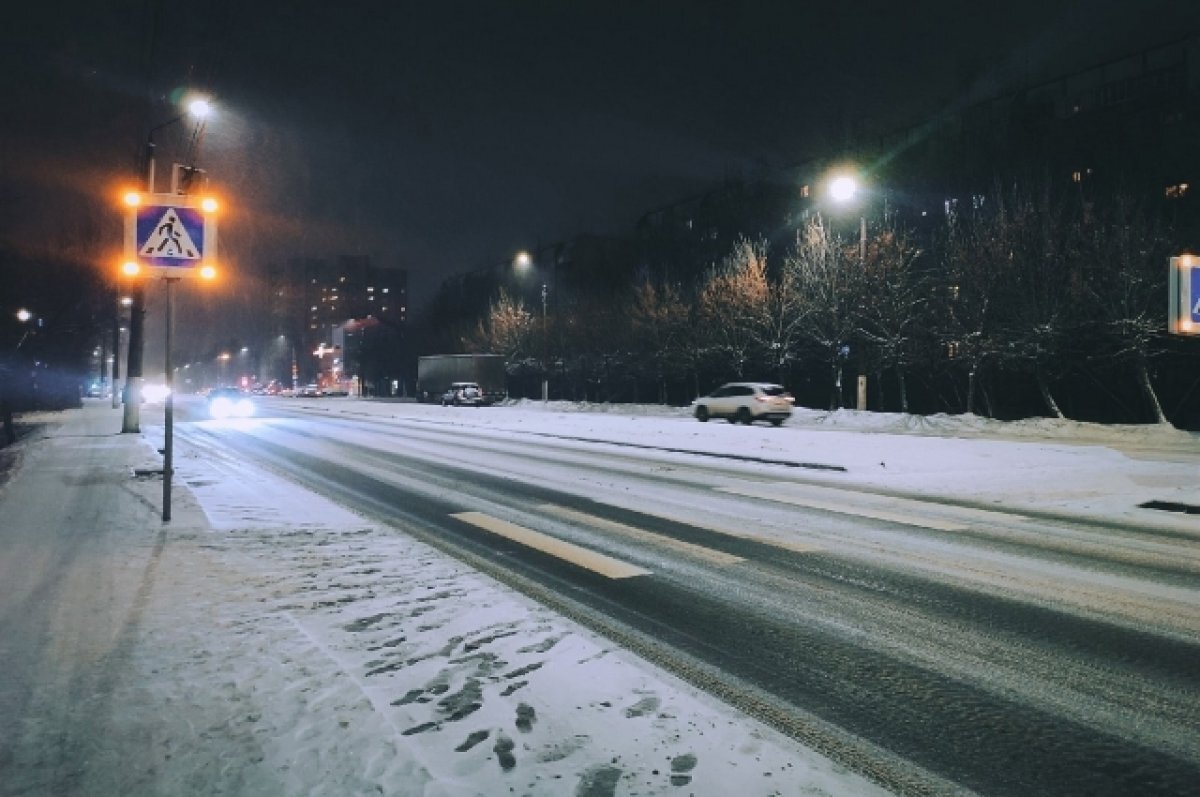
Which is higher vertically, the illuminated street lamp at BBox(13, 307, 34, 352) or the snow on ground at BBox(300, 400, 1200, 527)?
the illuminated street lamp at BBox(13, 307, 34, 352)

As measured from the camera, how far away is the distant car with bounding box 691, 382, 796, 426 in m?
31.0

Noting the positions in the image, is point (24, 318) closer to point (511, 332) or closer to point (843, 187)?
point (843, 187)

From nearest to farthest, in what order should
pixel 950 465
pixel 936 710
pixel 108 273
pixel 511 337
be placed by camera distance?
pixel 936 710, pixel 950 465, pixel 108 273, pixel 511 337

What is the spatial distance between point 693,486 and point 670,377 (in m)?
39.3

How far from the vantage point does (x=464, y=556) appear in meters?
7.57

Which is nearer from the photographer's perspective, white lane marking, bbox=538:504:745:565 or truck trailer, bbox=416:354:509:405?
white lane marking, bbox=538:504:745:565

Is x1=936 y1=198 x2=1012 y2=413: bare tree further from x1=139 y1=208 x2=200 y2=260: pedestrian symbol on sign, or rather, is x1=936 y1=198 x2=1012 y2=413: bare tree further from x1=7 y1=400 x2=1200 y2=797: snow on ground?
x1=139 y1=208 x2=200 y2=260: pedestrian symbol on sign

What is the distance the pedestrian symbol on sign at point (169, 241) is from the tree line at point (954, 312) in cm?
2540

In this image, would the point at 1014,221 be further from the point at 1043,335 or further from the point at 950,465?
the point at 950,465

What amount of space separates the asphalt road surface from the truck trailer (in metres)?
45.9

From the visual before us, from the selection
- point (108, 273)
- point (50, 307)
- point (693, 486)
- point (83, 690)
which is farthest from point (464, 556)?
point (50, 307)

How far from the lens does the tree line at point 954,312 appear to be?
28.2 meters

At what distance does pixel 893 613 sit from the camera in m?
5.59

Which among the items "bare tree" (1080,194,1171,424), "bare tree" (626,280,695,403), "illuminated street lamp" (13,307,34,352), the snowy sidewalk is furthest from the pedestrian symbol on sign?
"bare tree" (626,280,695,403)
